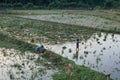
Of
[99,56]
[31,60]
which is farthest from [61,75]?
[99,56]

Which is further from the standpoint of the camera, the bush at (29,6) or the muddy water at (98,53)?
the bush at (29,6)

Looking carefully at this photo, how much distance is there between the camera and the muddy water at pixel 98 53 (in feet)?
42.4

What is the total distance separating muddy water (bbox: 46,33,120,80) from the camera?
12.9 metres

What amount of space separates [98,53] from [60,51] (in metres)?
2.10

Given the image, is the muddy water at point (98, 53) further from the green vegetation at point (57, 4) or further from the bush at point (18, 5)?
the green vegetation at point (57, 4)

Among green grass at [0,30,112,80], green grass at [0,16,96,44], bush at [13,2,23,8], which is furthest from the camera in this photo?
bush at [13,2,23,8]

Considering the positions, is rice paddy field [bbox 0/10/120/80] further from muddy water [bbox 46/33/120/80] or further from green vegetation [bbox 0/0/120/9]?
green vegetation [bbox 0/0/120/9]

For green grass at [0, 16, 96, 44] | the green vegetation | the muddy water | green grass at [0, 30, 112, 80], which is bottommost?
the green vegetation

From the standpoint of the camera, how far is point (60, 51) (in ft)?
50.5

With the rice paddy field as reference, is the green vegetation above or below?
below

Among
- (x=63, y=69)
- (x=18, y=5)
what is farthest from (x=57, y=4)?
(x=63, y=69)

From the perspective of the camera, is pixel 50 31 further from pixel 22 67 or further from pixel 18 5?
pixel 18 5

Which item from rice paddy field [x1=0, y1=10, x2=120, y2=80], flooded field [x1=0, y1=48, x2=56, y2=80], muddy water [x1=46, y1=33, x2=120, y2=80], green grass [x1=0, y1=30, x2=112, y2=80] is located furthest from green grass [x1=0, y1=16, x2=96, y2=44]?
flooded field [x1=0, y1=48, x2=56, y2=80]

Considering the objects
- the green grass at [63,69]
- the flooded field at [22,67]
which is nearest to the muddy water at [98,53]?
the green grass at [63,69]
